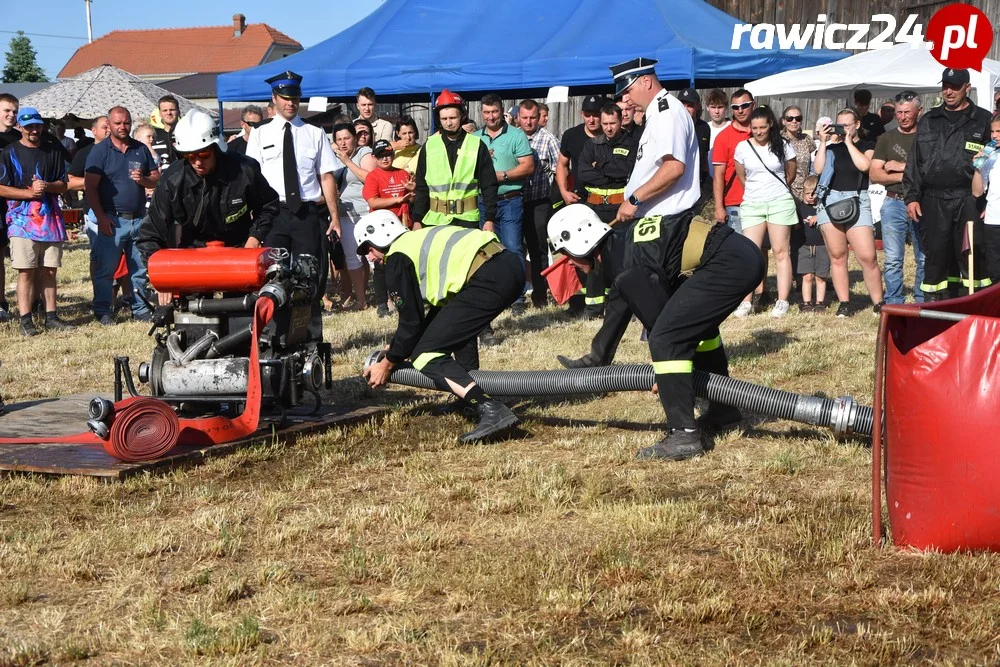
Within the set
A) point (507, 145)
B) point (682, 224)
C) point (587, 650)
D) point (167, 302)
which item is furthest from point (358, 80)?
point (587, 650)

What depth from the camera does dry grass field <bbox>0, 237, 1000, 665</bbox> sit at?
3.85m

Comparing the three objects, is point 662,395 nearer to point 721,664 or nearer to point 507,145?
point 721,664

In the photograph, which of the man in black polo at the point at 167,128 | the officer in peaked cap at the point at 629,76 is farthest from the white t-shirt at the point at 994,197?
the man in black polo at the point at 167,128

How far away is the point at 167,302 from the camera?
705cm

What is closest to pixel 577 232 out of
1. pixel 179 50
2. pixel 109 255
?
pixel 109 255

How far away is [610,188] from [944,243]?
297 centimetres

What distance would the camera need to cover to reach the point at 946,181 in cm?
964

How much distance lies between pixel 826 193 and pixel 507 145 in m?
3.18

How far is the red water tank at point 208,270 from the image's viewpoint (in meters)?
6.59

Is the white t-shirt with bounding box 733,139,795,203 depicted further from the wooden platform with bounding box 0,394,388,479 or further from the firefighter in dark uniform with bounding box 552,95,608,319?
the wooden platform with bounding box 0,394,388,479

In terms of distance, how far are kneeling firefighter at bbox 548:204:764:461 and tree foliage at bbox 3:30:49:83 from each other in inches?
3548

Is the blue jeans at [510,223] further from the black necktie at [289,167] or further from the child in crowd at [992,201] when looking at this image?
the child in crowd at [992,201]

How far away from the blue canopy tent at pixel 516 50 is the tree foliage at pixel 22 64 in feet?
253

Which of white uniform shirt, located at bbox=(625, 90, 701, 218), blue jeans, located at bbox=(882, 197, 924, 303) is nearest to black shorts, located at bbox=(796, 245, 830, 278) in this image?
blue jeans, located at bbox=(882, 197, 924, 303)
